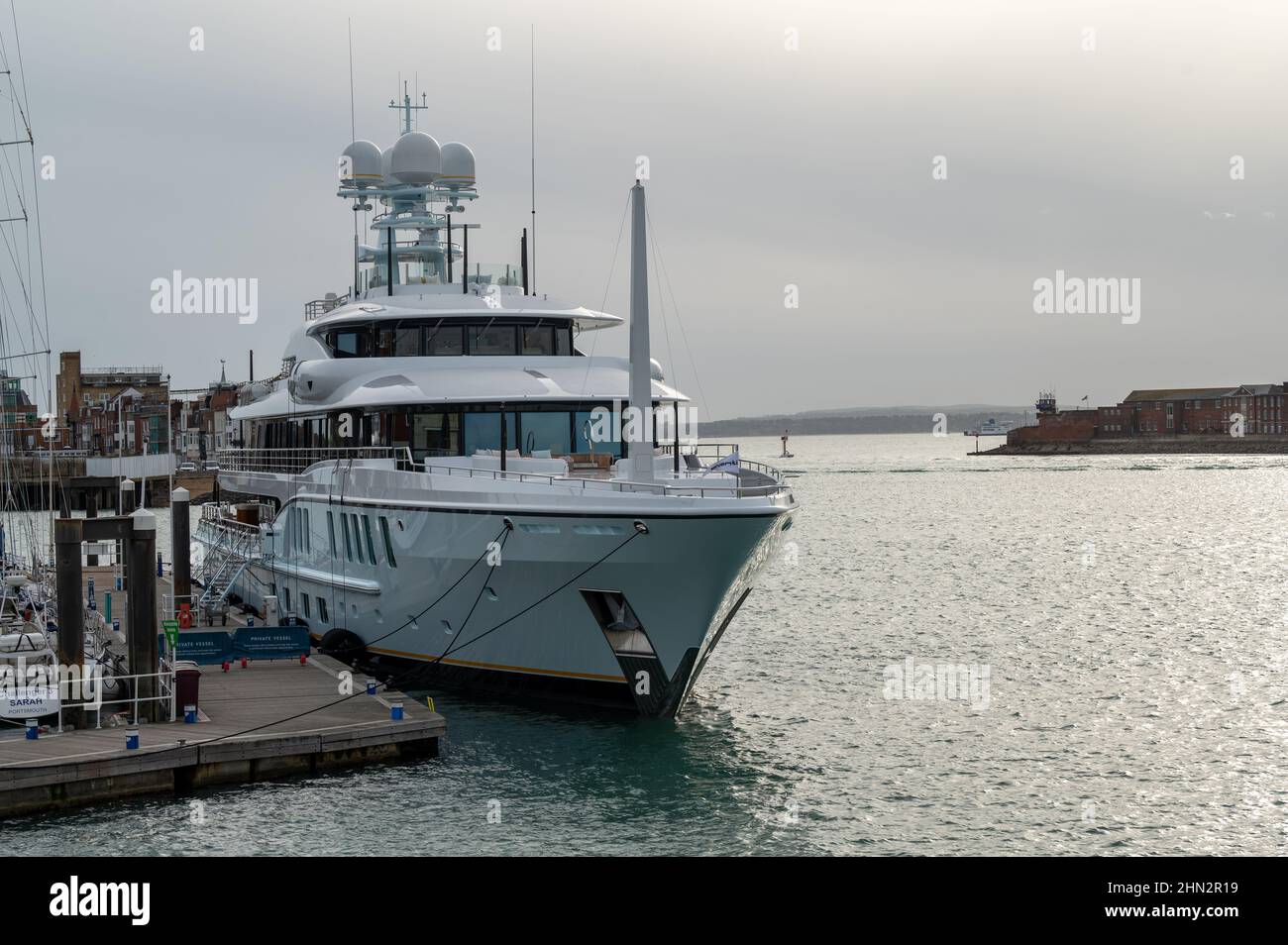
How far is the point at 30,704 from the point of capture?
59.2 feet

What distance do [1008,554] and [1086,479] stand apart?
94.2 meters

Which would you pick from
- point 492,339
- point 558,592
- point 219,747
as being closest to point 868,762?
point 558,592

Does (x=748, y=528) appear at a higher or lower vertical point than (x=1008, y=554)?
higher

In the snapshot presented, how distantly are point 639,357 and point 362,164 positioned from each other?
19.5m

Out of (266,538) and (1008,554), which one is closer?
(266,538)

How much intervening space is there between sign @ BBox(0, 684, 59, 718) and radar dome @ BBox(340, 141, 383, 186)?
21.6 meters

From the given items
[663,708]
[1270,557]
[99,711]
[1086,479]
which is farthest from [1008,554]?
[1086,479]

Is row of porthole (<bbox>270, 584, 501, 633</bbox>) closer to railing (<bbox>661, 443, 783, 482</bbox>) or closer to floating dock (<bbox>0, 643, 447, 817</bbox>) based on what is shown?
floating dock (<bbox>0, 643, 447, 817</bbox>)

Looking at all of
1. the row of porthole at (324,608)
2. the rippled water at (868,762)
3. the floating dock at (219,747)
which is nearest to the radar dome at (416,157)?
the row of porthole at (324,608)

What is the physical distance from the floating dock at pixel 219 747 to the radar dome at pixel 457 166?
18299mm

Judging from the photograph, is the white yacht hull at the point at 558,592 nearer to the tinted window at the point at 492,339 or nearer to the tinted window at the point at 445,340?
the tinted window at the point at 445,340

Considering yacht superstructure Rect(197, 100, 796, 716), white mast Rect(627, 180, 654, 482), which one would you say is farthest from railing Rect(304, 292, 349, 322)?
white mast Rect(627, 180, 654, 482)
